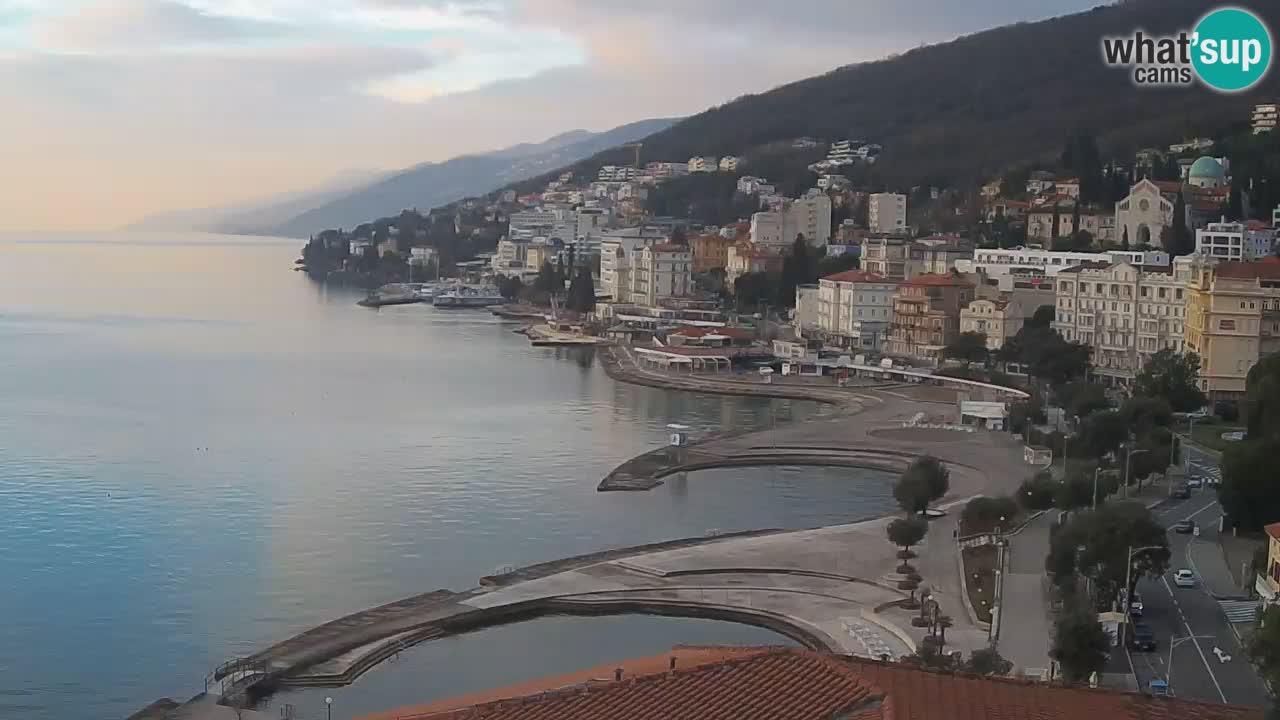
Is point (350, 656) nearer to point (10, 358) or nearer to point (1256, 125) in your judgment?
point (10, 358)

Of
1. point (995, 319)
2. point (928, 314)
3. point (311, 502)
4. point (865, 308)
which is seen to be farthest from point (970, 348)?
point (311, 502)

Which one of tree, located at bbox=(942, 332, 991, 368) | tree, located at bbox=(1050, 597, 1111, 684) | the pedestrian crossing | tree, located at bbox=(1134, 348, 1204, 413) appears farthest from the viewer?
tree, located at bbox=(942, 332, 991, 368)

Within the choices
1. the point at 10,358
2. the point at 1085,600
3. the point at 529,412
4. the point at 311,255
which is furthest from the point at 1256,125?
the point at 311,255

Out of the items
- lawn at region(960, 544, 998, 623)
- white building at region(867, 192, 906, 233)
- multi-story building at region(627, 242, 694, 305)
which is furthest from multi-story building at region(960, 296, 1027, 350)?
white building at region(867, 192, 906, 233)

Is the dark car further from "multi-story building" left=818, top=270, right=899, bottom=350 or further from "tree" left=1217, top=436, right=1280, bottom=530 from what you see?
"multi-story building" left=818, top=270, right=899, bottom=350

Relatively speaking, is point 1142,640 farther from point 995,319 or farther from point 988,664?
point 995,319

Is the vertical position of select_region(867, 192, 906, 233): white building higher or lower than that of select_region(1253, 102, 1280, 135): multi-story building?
lower
